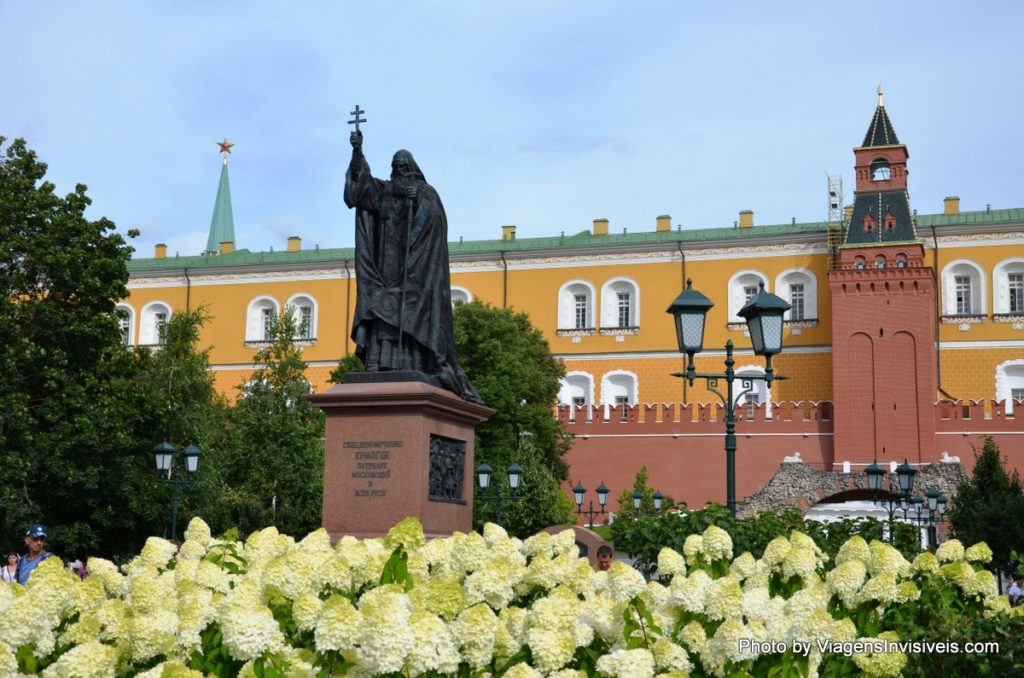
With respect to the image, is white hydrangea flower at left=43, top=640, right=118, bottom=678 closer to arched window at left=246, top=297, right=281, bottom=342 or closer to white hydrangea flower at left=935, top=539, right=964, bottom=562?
white hydrangea flower at left=935, top=539, right=964, bottom=562

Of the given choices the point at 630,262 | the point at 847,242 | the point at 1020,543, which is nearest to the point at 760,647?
the point at 1020,543

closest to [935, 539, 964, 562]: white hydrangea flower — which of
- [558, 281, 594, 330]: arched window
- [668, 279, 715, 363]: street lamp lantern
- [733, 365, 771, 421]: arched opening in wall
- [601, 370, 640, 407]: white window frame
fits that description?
[668, 279, 715, 363]: street lamp lantern

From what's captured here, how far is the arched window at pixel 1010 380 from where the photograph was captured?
142ft

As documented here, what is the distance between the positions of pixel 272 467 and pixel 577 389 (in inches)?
740

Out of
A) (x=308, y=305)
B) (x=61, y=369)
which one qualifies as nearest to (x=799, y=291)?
(x=308, y=305)

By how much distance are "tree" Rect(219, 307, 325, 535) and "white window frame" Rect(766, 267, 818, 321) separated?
65.5ft

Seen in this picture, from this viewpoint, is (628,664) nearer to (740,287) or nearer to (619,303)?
(740,287)

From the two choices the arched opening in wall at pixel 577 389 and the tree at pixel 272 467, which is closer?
the tree at pixel 272 467

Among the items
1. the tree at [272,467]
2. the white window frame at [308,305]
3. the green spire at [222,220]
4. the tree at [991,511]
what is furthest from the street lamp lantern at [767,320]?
the green spire at [222,220]

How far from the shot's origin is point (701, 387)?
151ft

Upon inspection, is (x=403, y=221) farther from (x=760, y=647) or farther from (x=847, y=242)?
(x=847, y=242)

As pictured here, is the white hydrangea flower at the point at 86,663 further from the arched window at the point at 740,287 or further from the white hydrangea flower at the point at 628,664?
the arched window at the point at 740,287

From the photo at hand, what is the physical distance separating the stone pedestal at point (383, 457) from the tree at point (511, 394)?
2300cm

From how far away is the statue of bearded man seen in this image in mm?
10156
